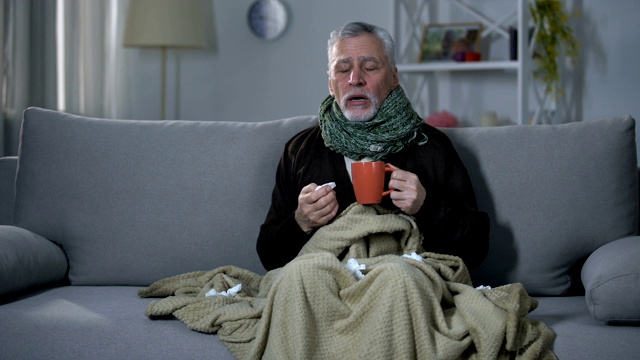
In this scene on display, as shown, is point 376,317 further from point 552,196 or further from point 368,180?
point 552,196

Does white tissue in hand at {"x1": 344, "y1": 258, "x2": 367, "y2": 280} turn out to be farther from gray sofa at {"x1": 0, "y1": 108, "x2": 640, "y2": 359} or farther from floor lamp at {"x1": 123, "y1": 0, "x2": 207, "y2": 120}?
floor lamp at {"x1": 123, "y1": 0, "x2": 207, "y2": 120}

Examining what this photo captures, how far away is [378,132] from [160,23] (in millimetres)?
2391

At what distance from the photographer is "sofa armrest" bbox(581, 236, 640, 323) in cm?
169

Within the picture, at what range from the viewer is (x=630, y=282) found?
1706 millimetres

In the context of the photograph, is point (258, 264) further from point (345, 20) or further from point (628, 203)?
point (345, 20)

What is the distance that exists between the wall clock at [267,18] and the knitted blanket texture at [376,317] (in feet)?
9.81

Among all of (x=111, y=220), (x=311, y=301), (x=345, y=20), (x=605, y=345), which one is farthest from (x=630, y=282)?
(x=345, y=20)

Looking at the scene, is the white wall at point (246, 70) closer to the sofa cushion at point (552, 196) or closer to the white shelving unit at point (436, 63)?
the white shelving unit at point (436, 63)

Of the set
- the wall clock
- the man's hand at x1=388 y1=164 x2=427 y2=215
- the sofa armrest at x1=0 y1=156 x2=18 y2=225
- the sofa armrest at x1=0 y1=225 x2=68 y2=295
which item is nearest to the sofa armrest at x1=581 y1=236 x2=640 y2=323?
the man's hand at x1=388 y1=164 x2=427 y2=215

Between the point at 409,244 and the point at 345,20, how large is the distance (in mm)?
2786

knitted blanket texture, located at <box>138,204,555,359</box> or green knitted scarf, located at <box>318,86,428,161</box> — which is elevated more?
green knitted scarf, located at <box>318,86,428,161</box>

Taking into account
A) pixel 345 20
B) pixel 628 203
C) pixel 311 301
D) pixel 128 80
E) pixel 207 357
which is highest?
pixel 345 20

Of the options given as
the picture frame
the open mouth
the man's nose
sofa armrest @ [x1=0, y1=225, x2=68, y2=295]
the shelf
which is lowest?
sofa armrest @ [x1=0, y1=225, x2=68, y2=295]

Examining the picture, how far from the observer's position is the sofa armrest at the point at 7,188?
241 cm
